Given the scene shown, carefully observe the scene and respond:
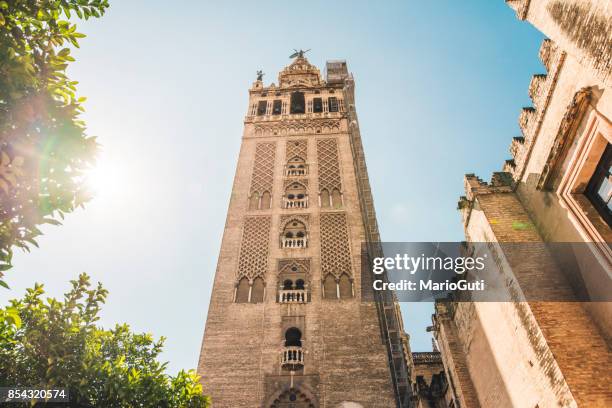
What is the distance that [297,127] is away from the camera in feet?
73.8

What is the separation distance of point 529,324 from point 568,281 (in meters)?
1.11

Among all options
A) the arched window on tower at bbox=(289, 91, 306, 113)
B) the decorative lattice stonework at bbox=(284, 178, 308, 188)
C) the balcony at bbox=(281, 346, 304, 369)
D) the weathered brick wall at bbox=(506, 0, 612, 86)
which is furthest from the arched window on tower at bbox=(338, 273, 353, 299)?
the arched window on tower at bbox=(289, 91, 306, 113)

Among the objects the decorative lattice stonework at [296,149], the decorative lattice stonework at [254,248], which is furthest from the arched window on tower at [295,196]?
the decorative lattice stonework at [296,149]

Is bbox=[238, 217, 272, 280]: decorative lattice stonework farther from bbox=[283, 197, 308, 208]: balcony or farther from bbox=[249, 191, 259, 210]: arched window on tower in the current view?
bbox=[283, 197, 308, 208]: balcony

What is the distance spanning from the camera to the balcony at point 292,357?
12.0 metres

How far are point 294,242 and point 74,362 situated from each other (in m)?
9.63

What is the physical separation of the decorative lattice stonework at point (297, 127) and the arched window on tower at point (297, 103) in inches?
115

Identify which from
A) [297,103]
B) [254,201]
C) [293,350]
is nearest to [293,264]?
[293,350]

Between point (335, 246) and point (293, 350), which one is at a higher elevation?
point (335, 246)

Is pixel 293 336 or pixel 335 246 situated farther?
pixel 335 246

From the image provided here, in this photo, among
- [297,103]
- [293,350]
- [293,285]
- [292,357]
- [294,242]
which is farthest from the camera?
[297,103]

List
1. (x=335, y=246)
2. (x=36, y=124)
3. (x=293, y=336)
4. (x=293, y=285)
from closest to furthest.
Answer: (x=36, y=124) < (x=293, y=336) < (x=293, y=285) < (x=335, y=246)

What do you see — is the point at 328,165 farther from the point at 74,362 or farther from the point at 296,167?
the point at 74,362

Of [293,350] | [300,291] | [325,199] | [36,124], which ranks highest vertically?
→ [325,199]
